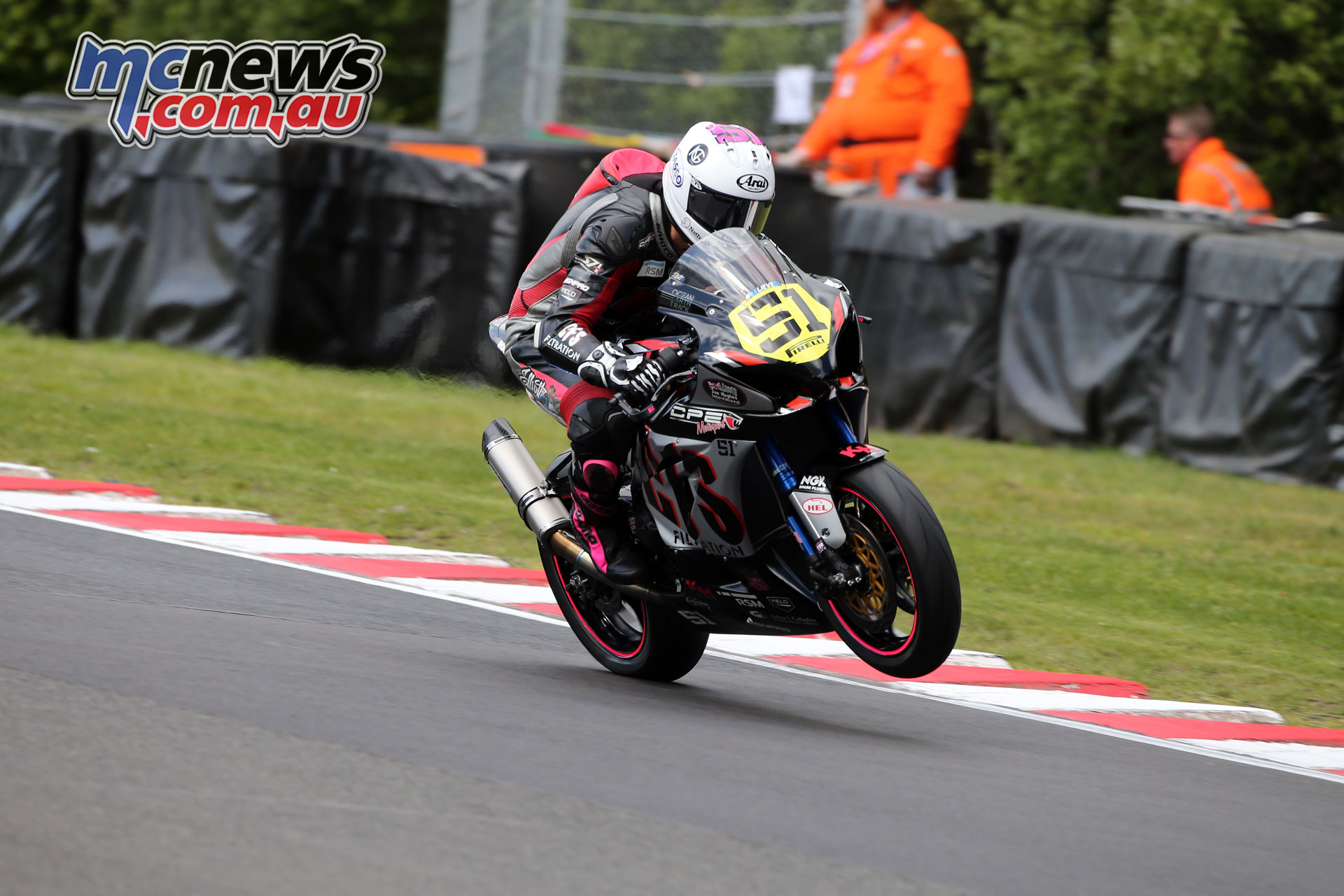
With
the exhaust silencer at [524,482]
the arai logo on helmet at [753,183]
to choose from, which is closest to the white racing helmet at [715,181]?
the arai logo on helmet at [753,183]

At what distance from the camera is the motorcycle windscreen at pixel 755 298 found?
17.0ft

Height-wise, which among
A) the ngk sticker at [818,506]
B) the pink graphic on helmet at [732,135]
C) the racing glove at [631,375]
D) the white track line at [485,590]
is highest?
the pink graphic on helmet at [732,135]

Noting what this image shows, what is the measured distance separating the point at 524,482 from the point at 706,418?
1073 millimetres

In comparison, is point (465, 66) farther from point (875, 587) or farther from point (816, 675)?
point (875, 587)

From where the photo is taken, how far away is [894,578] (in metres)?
5.06

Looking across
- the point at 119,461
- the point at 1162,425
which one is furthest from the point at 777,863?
the point at 1162,425

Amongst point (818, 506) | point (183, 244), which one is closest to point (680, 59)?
point (183, 244)

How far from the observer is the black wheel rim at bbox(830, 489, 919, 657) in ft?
16.6

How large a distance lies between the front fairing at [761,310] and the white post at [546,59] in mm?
14479

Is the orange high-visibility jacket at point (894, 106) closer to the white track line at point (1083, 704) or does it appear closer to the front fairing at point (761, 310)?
the white track line at point (1083, 704)

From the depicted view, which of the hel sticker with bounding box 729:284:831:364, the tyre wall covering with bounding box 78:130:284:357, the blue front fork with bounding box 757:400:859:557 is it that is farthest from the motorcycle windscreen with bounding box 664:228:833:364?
the tyre wall covering with bounding box 78:130:284:357

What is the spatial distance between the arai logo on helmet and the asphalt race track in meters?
1.61

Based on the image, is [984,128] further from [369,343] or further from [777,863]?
[777,863]

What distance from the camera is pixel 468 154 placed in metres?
15.1
